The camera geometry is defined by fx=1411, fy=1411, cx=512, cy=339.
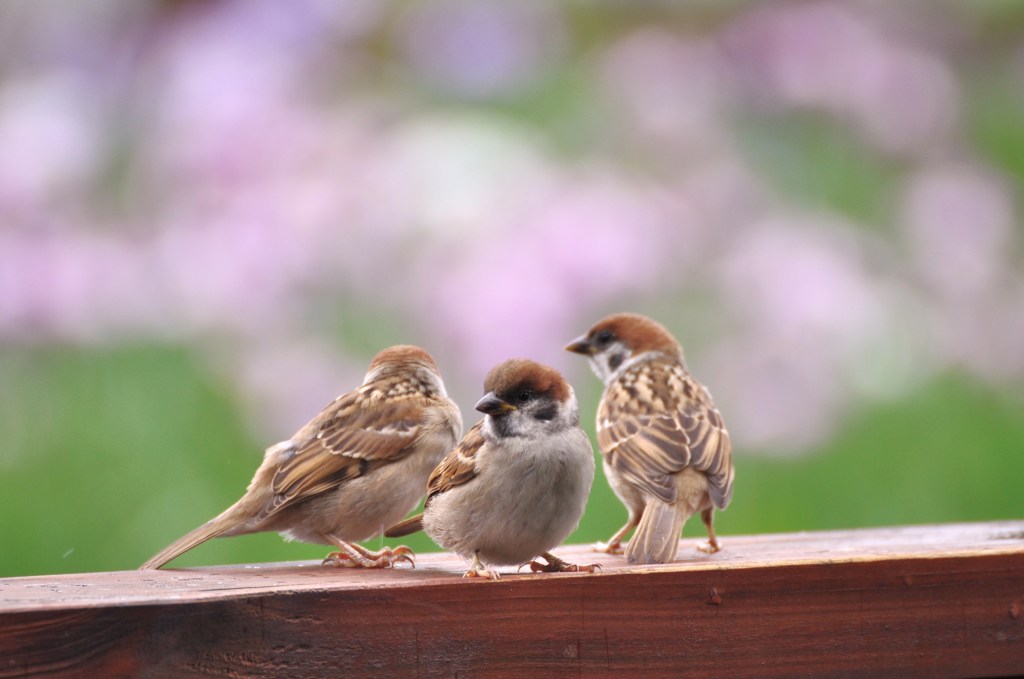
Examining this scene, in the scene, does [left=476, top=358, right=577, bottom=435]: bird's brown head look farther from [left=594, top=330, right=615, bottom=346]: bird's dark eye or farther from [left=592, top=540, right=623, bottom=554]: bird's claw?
[left=594, top=330, right=615, bottom=346]: bird's dark eye

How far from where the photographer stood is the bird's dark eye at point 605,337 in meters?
3.38

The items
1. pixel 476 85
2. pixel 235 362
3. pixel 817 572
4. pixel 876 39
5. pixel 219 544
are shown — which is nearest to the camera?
pixel 817 572

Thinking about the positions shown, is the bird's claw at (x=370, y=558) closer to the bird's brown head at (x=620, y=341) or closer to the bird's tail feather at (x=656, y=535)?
the bird's tail feather at (x=656, y=535)

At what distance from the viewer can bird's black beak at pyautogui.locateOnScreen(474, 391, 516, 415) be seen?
222 centimetres

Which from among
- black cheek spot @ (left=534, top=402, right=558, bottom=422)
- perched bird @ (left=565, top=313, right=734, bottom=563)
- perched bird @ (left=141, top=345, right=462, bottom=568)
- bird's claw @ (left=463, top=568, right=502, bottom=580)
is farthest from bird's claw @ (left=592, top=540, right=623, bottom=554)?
bird's claw @ (left=463, top=568, right=502, bottom=580)

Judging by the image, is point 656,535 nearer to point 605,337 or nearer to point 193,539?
point 193,539

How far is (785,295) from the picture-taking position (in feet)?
14.1

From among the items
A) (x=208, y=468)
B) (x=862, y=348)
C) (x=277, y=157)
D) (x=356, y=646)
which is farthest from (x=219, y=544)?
(x=862, y=348)

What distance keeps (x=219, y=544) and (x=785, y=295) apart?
1.90 meters

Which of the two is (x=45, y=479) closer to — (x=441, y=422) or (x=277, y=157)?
(x=277, y=157)

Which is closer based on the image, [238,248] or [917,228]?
[238,248]

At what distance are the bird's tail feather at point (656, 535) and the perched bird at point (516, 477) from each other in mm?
184

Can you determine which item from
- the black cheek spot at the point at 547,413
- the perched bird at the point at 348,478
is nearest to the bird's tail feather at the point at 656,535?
the black cheek spot at the point at 547,413

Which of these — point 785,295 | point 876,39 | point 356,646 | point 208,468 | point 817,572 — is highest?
point 876,39
